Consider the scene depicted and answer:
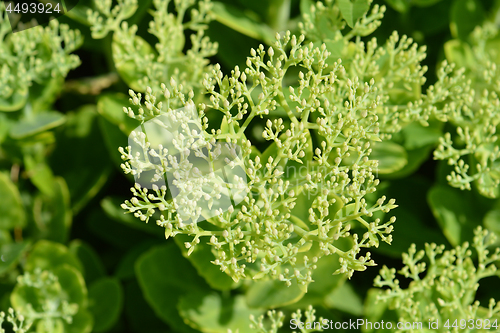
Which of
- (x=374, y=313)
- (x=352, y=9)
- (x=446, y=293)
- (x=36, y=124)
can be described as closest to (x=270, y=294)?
(x=374, y=313)

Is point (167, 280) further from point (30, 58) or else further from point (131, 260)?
point (30, 58)

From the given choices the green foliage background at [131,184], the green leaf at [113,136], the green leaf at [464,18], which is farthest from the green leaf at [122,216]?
the green leaf at [464,18]

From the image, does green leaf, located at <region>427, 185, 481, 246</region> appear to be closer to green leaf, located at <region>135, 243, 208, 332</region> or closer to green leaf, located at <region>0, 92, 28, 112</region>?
green leaf, located at <region>135, 243, 208, 332</region>

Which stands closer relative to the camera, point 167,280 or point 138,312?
point 167,280

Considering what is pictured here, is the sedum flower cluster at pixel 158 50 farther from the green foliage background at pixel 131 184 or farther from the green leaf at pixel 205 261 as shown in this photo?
the green leaf at pixel 205 261

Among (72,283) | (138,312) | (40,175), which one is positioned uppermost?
(40,175)

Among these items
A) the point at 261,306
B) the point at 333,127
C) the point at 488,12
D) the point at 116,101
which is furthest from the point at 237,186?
the point at 488,12

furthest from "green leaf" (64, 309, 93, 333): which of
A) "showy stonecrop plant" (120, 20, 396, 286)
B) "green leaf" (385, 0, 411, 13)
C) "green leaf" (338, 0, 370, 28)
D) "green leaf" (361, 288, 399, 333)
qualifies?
"green leaf" (385, 0, 411, 13)
